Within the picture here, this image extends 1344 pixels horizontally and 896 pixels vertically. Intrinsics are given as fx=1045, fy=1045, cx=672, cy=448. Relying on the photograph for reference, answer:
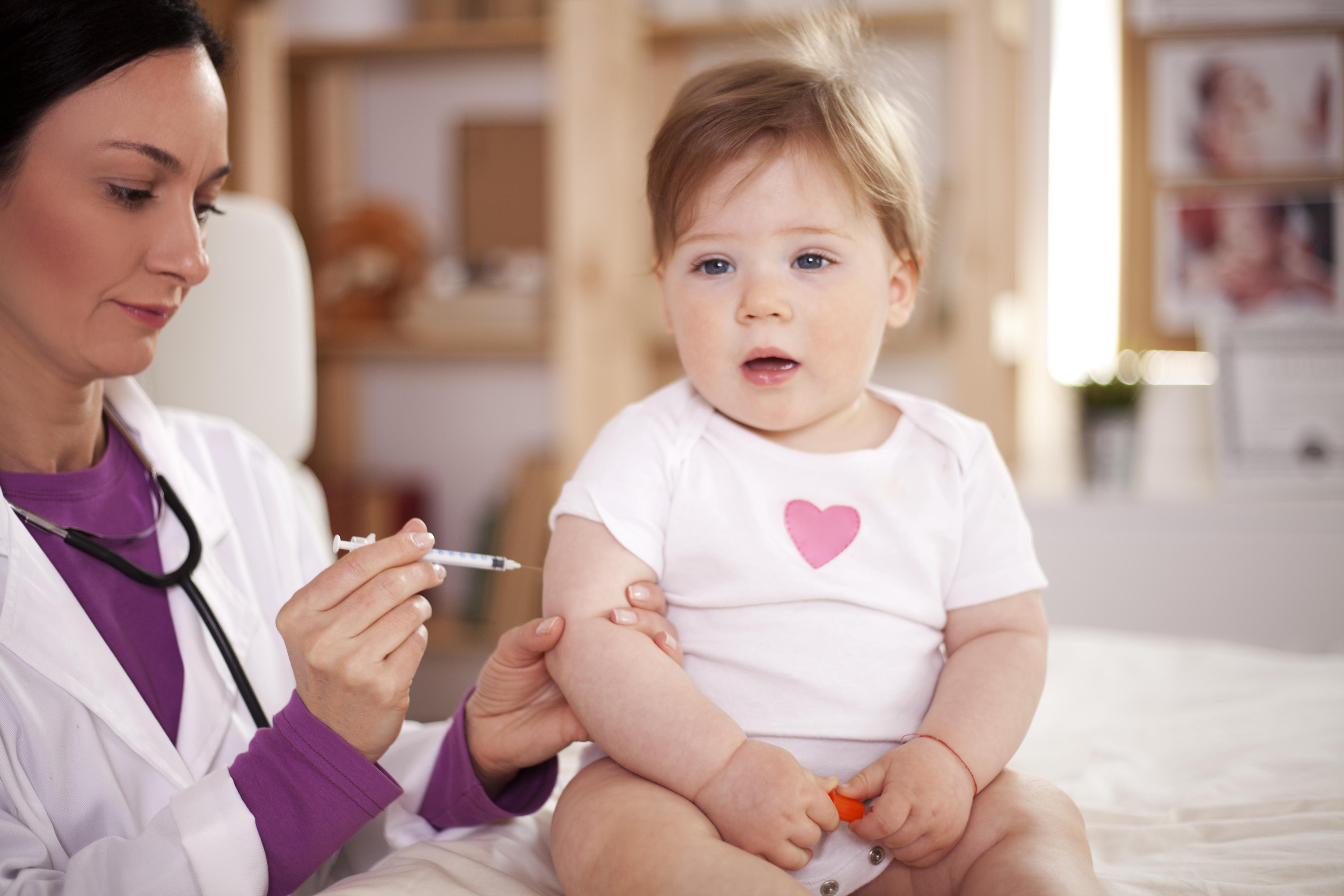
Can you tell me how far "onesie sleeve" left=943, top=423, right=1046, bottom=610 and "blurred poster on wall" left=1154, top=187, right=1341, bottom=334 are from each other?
2.10 metres

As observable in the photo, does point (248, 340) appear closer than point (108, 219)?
No

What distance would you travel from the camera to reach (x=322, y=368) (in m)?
3.20

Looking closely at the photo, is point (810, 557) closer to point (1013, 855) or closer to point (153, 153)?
point (1013, 855)

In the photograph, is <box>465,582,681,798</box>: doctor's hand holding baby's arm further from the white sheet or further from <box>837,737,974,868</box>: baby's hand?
<box>837,737,974,868</box>: baby's hand

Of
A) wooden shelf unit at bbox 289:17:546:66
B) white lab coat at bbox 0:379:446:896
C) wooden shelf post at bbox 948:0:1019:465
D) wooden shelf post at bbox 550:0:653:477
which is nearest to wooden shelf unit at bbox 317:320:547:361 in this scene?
wooden shelf post at bbox 550:0:653:477

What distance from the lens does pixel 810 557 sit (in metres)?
0.91

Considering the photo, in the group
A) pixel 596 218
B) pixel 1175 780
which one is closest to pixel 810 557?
pixel 1175 780

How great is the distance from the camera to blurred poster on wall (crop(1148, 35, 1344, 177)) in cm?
260

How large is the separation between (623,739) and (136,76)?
0.70m

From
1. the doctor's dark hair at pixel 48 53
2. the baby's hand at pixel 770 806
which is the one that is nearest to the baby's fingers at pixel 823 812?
the baby's hand at pixel 770 806

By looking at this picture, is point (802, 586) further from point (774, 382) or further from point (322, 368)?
point (322, 368)

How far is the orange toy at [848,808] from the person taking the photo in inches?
31.0

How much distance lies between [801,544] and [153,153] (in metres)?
0.66

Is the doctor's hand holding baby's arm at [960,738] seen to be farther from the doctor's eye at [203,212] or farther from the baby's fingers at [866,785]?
the doctor's eye at [203,212]
